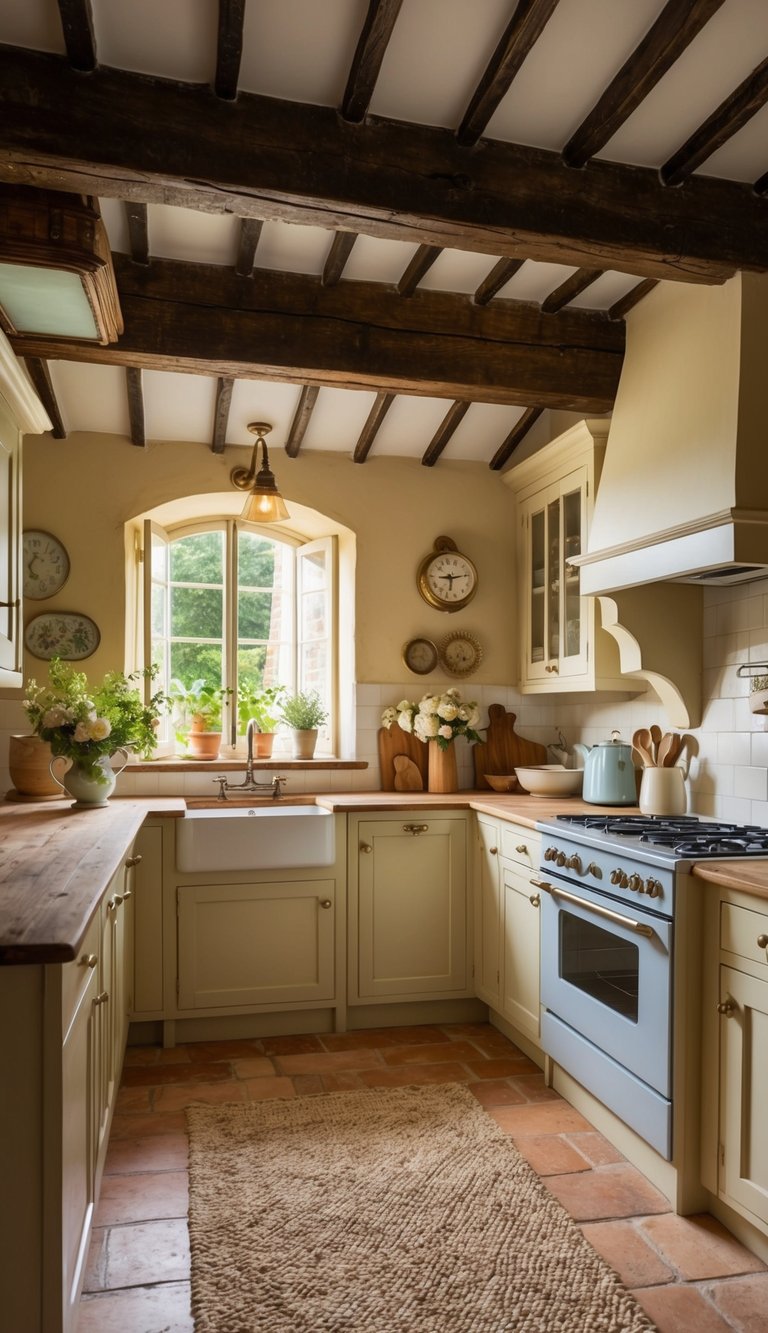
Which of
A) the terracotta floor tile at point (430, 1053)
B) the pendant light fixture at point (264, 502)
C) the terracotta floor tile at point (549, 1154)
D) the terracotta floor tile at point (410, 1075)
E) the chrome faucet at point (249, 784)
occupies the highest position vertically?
the pendant light fixture at point (264, 502)

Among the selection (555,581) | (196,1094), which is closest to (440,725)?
(555,581)

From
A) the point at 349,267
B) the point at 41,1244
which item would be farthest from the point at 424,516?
the point at 41,1244

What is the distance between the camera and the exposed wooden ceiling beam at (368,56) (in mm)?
2176

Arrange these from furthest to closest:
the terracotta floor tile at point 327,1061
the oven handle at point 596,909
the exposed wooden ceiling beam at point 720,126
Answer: the terracotta floor tile at point 327,1061 → the oven handle at point 596,909 → the exposed wooden ceiling beam at point 720,126

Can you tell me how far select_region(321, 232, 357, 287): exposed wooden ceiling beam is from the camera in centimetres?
326

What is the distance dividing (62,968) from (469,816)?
105 inches

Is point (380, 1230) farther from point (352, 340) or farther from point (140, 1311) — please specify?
point (352, 340)

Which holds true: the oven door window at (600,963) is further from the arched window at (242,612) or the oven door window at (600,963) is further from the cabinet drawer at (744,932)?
the arched window at (242,612)

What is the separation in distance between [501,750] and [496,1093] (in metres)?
1.80

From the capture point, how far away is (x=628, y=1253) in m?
2.34

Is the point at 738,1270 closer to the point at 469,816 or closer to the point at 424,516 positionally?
the point at 469,816

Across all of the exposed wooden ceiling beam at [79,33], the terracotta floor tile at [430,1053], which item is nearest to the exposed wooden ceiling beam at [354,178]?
the exposed wooden ceiling beam at [79,33]

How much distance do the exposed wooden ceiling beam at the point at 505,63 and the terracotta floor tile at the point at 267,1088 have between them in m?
3.04

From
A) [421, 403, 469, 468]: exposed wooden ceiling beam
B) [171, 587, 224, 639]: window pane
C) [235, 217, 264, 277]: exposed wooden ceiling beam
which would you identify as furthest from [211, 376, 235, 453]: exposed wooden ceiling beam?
[421, 403, 469, 468]: exposed wooden ceiling beam
